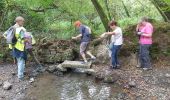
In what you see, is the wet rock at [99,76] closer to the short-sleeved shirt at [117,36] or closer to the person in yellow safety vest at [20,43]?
the short-sleeved shirt at [117,36]

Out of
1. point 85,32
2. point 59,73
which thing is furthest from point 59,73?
point 85,32

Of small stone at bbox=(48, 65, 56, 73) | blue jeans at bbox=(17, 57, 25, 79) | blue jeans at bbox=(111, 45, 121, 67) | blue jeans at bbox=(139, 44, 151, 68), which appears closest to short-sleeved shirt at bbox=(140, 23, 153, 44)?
blue jeans at bbox=(139, 44, 151, 68)

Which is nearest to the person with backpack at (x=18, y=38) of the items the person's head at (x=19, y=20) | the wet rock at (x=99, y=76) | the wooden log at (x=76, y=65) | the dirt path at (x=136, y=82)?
the person's head at (x=19, y=20)

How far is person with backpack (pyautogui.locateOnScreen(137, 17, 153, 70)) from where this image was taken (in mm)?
10422

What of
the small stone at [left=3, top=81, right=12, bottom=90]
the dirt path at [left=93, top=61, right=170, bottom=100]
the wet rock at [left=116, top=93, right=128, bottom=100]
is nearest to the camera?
the wet rock at [left=116, top=93, right=128, bottom=100]

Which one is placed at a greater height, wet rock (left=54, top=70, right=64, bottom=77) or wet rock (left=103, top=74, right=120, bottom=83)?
wet rock (left=54, top=70, right=64, bottom=77)

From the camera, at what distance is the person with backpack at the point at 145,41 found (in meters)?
10.4

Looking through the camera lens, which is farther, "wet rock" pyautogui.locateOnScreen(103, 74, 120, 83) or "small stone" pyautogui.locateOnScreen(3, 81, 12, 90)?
"wet rock" pyautogui.locateOnScreen(103, 74, 120, 83)

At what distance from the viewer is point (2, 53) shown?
41.4 ft

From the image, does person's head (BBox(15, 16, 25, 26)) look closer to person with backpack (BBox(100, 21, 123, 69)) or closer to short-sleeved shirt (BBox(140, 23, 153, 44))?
person with backpack (BBox(100, 21, 123, 69))

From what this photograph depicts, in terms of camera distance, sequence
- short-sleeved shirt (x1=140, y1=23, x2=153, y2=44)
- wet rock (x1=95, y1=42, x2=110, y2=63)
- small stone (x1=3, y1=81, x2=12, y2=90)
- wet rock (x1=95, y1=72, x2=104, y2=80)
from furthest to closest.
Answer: wet rock (x1=95, y1=42, x2=110, y2=63) < short-sleeved shirt (x1=140, y1=23, x2=153, y2=44) < wet rock (x1=95, y1=72, x2=104, y2=80) < small stone (x1=3, y1=81, x2=12, y2=90)

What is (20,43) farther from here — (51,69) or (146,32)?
(146,32)

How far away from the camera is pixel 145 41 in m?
10.5

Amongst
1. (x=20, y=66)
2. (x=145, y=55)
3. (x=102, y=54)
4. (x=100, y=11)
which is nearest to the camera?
(x=20, y=66)
